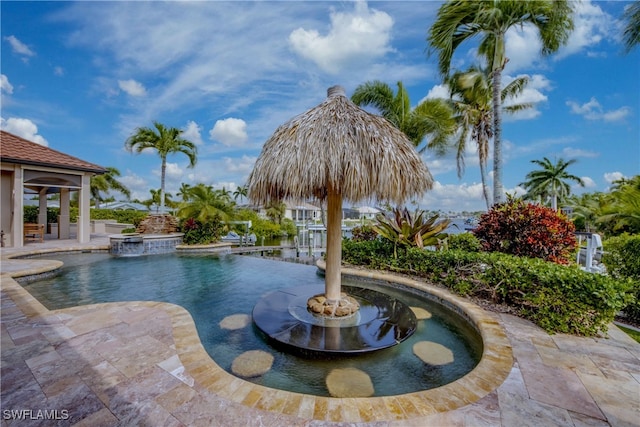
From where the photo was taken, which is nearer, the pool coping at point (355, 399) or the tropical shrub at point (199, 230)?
the pool coping at point (355, 399)

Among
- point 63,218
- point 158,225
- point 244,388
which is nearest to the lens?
point 244,388

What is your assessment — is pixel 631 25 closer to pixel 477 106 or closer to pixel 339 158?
pixel 339 158

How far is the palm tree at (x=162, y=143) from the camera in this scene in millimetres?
A: 15453

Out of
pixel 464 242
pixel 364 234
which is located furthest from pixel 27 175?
pixel 464 242

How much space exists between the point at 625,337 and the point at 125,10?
41.0 feet

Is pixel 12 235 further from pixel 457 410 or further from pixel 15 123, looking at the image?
pixel 457 410

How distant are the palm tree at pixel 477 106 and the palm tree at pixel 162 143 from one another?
50.6 ft

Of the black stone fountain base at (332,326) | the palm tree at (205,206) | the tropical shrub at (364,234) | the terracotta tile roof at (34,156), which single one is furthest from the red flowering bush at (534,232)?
the terracotta tile roof at (34,156)

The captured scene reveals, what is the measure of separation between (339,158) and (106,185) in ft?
117

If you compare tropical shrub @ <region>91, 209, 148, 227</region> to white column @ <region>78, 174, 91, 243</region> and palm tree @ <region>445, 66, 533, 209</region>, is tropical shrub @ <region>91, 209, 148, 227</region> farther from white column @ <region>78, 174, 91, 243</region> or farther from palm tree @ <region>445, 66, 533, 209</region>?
palm tree @ <region>445, 66, 533, 209</region>

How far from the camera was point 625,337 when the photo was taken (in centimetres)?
360

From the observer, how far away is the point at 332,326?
395 cm

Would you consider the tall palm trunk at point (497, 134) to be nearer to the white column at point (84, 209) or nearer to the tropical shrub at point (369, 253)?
the tropical shrub at point (369, 253)

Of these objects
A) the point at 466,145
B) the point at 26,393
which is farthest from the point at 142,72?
the point at 466,145
